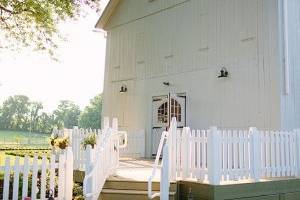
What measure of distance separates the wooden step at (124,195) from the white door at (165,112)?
223 inches

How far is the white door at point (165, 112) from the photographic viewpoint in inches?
497

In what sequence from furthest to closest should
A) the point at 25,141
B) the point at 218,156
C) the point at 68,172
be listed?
the point at 25,141
the point at 68,172
the point at 218,156

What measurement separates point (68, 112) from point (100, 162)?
3815 inches

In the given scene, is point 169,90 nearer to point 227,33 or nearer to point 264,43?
point 227,33

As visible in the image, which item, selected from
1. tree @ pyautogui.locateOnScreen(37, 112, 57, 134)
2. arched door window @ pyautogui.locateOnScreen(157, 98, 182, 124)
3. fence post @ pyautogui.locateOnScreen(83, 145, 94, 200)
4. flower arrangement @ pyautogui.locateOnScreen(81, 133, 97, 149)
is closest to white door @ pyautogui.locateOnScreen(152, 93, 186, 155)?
arched door window @ pyautogui.locateOnScreen(157, 98, 182, 124)

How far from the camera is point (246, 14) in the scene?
11078 millimetres

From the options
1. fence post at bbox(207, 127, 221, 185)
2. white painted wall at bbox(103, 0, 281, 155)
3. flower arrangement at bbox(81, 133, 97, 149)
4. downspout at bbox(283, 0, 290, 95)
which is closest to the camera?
fence post at bbox(207, 127, 221, 185)

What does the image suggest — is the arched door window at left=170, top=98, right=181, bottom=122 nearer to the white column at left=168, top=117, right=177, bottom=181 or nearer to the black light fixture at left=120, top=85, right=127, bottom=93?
the black light fixture at left=120, top=85, right=127, bottom=93

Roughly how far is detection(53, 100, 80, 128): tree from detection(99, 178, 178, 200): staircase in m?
92.2

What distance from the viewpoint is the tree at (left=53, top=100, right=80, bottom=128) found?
9831 centimetres

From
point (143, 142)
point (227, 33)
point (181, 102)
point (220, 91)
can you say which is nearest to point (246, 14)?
point (227, 33)

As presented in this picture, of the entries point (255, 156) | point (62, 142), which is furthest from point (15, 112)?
point (255, 156)

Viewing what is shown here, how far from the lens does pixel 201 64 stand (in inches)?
482

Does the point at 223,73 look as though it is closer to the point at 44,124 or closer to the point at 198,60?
the point at 198,60
